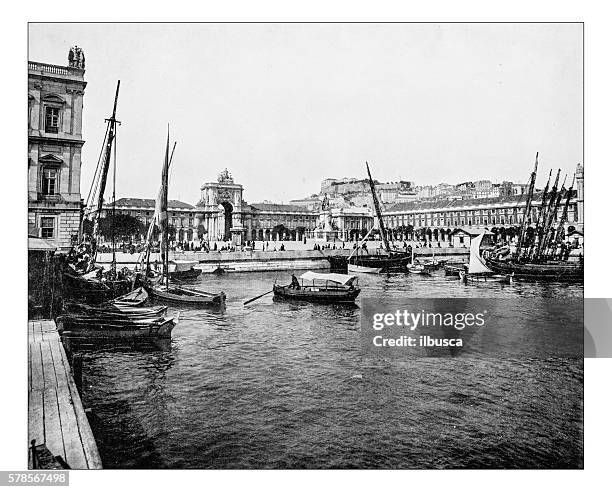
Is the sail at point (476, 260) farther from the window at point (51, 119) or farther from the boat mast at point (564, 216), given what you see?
the window at point (51, 119)

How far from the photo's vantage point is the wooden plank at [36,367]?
4.53 meters

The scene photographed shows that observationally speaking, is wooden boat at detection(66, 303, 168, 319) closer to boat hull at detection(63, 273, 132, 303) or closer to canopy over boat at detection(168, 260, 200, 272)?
boat hull at detection(63, 273, 132, 303)

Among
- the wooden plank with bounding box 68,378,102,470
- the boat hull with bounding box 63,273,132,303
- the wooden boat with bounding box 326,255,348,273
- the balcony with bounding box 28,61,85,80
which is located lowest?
the wooden plank with bounding box 68,378,102,470

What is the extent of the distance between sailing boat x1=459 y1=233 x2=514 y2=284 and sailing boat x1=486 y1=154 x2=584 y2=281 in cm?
7

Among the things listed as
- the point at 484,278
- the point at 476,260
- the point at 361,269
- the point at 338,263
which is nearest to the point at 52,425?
the point at 338,263

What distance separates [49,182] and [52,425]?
87.4 inches

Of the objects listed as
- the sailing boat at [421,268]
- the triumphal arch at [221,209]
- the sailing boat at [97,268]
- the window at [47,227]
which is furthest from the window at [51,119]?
the sailing boat at [421,268]

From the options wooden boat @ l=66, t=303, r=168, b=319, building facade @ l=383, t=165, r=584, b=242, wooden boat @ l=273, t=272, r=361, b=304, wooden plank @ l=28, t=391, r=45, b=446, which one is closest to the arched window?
wooden boat @ l=66, t=303, r=168, b=319

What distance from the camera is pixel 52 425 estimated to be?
4250 mm

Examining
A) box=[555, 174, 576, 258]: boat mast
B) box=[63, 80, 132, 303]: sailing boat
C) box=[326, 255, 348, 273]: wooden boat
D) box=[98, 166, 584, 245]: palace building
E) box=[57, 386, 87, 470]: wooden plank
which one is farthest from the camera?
box=[326, 255, 348, 273]: wooden boat

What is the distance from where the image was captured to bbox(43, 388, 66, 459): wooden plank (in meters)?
4.15

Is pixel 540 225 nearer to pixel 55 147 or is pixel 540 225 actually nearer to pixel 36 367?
pixel 55 147
